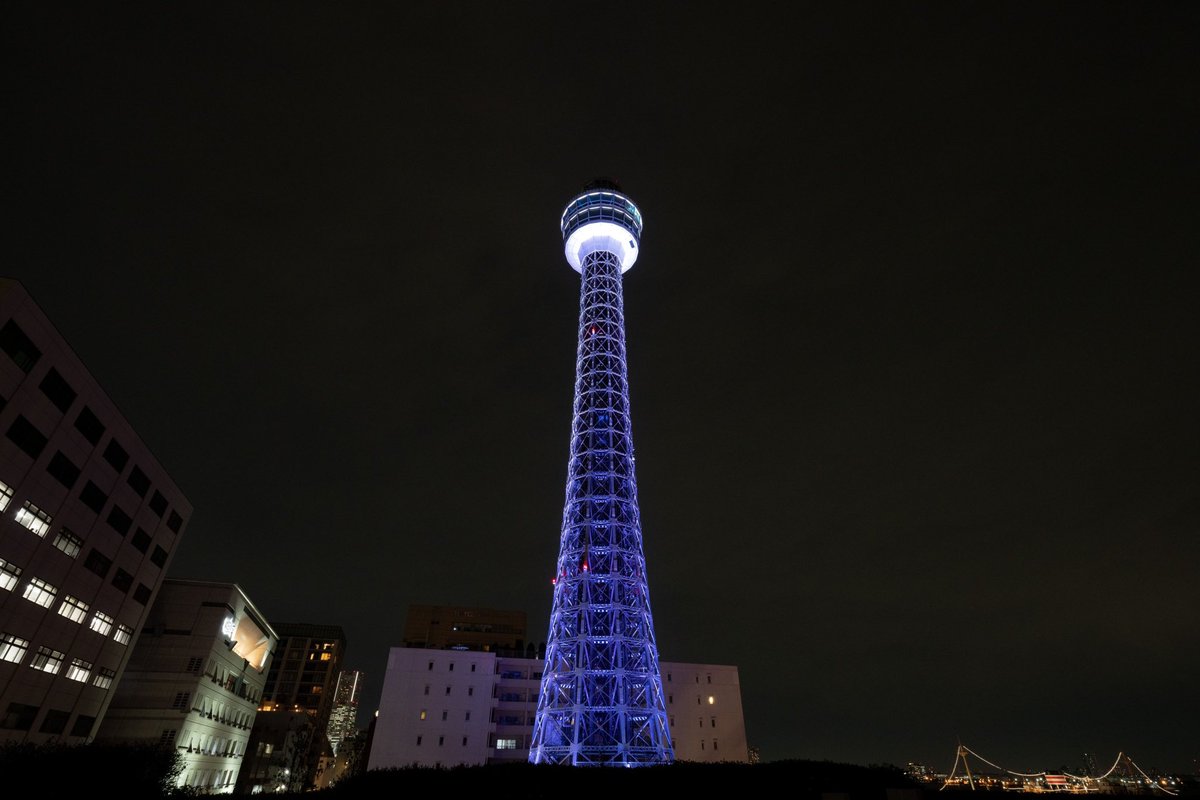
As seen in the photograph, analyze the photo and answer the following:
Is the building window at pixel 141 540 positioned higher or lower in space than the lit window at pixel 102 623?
higher

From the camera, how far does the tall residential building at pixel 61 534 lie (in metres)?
36.5

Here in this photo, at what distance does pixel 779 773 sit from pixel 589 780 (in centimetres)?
859

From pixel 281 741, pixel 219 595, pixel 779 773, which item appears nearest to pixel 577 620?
pixel 779 773

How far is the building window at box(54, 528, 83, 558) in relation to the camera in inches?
1629

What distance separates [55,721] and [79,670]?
11.4 feet

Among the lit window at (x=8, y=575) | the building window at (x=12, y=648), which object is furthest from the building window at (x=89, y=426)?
the building window at (x=12, y=648)

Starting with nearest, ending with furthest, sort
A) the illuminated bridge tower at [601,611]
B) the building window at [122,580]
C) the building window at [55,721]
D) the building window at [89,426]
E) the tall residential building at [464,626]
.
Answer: the illuminated bridge tower at [601,611] → the building window at [55,721] → the building window at [89,426] → the building window at [122,580] → the tall residential building at [464,626]

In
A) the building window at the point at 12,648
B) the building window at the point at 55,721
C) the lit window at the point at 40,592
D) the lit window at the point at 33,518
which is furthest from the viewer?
the building window at the point at 55,721

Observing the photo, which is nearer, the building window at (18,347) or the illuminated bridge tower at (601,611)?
the building window at (18,347)

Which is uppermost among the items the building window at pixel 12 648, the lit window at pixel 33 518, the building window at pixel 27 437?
the building window at pixel 27 437

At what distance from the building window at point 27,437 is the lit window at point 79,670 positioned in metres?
16.7

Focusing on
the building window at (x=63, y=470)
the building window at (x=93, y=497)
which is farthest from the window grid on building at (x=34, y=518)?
the building window at (x=93, y=497)

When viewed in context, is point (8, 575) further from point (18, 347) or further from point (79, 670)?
point (18, 347)

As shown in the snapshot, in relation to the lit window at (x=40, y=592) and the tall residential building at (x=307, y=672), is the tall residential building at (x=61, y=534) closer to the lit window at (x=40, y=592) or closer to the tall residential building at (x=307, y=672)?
the lit window at (x=40, y=592)
